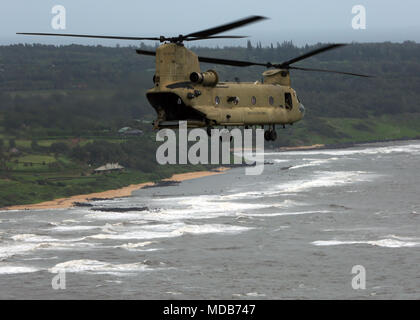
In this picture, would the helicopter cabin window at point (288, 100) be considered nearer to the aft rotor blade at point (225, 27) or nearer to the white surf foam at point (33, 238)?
the aft rotor blade at point (225, 27)

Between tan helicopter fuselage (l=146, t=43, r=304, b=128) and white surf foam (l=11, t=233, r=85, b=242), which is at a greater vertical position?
tan helicopter fuselage (l=146, t=43, r=304, b=128)

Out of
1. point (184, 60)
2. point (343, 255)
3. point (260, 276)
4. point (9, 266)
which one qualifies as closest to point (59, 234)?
point (9, 266)

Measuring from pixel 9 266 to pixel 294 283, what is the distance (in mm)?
64196

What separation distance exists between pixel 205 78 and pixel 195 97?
1299 millimetres

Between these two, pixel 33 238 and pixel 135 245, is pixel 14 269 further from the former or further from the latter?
pixel 135 245

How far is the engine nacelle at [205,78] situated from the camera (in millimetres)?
43469

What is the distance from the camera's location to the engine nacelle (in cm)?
4347

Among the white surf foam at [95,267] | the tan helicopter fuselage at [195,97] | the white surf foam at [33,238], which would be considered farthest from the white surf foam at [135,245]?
the tan helicopter fuselage at [195,97]

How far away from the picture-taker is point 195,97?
43531mm

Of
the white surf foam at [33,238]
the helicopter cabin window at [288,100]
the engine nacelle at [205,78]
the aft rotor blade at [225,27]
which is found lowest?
the white surf foam at [33,238]

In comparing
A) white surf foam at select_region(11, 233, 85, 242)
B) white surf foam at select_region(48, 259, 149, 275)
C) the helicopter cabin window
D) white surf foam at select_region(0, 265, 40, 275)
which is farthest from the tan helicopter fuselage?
white surf foam at select_region(11, 233, 85, 242)

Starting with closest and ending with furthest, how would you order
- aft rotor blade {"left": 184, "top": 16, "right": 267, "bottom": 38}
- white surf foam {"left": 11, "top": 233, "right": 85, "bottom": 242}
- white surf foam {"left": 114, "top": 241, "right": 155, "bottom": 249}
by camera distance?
aft rotor blade {"left": 184, "top": 16, "right": 267, "bottom": 38}
white surf foam {"left": 114, "top": 241, "right": 155, "bottom": 249}
white surf foam {"left": 11, "top": 233, "right": 85, "bottom": 242}

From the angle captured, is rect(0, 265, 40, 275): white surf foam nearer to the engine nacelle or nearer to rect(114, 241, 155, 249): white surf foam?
rect(114, 241, 155, 249): white surf foam

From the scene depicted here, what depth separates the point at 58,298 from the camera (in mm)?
155875
